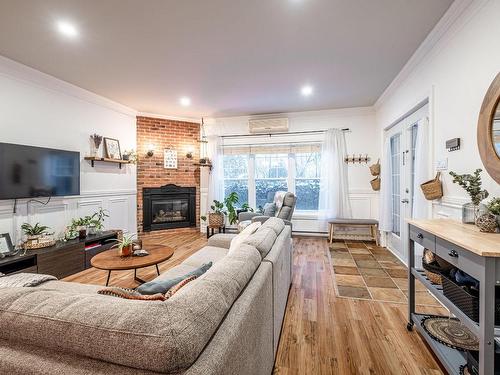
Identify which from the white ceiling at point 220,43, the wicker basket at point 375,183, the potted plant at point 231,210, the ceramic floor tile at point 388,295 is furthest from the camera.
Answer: the potted plant at point 231,210

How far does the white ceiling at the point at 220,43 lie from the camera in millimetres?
2057

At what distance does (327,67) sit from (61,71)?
3.46 meters

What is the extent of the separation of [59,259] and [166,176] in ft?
8.73

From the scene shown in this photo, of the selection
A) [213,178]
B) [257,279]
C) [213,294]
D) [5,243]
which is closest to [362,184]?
[213,178]

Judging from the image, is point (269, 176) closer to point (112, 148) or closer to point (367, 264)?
point (367, 264)

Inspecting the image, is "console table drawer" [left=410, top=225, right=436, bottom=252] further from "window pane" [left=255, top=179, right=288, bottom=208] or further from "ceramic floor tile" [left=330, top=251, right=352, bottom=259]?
"window pane" [left=255, top=179, right=288, bottom=208]

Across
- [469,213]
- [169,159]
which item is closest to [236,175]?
[169,159]

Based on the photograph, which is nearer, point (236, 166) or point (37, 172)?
point (37, 172)

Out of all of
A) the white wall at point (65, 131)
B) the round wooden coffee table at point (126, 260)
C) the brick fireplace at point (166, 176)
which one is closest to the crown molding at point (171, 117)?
the brick fireplace at point (166, 176)

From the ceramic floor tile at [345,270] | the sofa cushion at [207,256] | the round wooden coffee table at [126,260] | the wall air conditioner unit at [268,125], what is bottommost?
the ceramic floor tile at [345,270]

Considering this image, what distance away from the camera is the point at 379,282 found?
2848 millimetres

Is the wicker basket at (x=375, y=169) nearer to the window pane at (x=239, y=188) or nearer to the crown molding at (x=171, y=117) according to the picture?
the window pane at (x=239, y=188)

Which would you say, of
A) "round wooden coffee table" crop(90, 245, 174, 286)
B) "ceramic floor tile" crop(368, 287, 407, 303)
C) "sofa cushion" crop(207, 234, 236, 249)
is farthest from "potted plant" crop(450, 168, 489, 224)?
"round wooden coffee table" crop(90, 245, 174, 286)

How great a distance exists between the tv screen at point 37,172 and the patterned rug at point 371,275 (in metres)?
3.83
